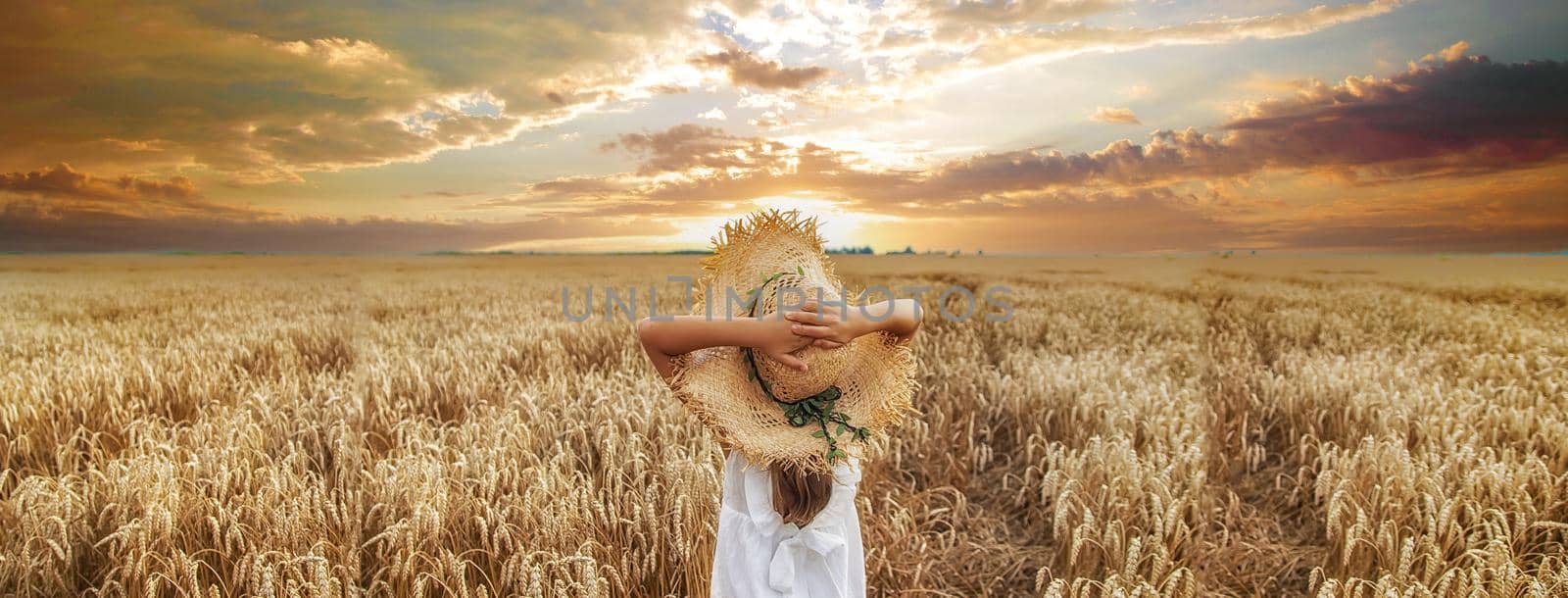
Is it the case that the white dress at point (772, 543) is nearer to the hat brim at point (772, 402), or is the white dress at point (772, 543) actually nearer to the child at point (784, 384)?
the child at point (784, 384)

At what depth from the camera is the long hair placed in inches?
81.0

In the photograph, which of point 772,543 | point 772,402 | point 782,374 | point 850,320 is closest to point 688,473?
point 772,543

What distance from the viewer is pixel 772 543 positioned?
2121mm

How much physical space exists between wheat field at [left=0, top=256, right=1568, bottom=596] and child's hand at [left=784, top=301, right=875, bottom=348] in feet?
4.89

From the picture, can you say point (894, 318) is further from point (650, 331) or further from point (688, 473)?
point (688, 473)

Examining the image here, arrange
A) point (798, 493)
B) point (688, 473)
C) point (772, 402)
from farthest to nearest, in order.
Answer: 1. point (688, 473)
2. point (798, 493)
3. point (772, 402)

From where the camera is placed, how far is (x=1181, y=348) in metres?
7.97

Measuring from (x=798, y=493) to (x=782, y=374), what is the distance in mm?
509

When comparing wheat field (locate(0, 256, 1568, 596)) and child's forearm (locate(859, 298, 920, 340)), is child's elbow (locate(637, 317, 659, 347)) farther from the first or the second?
wheat field (locate(0, 256, 1568, 596))

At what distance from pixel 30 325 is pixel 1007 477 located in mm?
13115

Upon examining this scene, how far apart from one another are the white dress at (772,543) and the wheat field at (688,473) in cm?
73

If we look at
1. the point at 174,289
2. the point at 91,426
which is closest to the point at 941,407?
the point at 91,426

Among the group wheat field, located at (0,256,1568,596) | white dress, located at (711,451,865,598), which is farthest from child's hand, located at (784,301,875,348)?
wheat field, located at (0,256,1568,596)

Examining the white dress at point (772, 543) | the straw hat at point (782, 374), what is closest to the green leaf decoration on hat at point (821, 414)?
the straw hat at point (782, 374)
